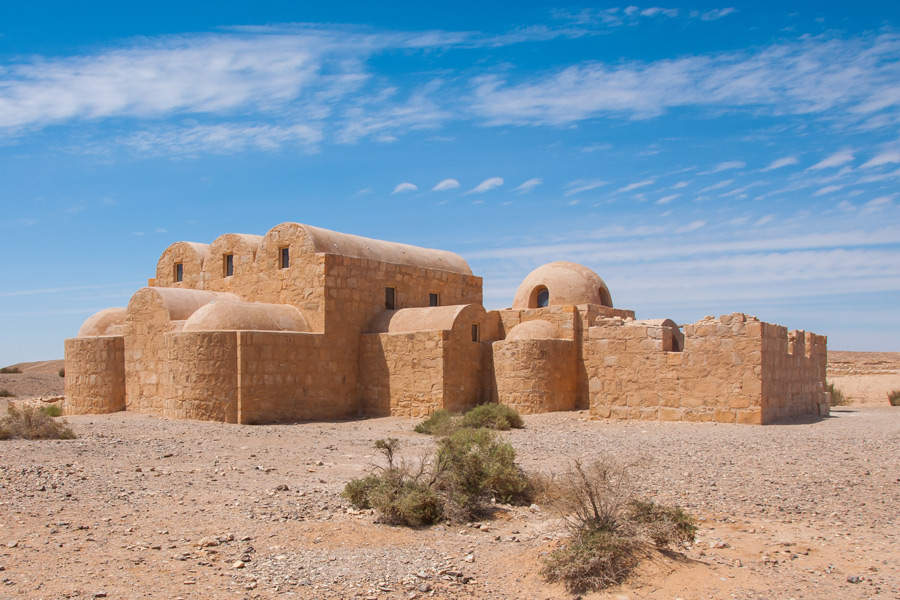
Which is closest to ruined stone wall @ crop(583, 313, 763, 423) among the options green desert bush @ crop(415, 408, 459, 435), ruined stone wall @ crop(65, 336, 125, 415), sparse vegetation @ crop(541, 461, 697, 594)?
green desert bush @ crop(415, 408, 459, 435)

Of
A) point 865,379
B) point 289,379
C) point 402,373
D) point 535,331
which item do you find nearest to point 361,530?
point 289,379

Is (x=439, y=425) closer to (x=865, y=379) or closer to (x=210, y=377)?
(x=210, y=377)

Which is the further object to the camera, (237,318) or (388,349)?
(388,349)

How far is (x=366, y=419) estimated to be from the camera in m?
17.2

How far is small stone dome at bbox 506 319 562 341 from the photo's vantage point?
17156mm

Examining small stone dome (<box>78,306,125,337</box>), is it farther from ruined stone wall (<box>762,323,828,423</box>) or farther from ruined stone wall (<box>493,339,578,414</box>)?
ruined stone wall (<box>762,323,828,423</box>)

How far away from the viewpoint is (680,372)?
14672 millimetres

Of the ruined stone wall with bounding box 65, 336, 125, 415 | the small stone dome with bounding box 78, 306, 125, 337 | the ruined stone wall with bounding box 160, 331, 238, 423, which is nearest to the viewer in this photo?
the ruined stone wall with bounding box 160, 331, 238, 423

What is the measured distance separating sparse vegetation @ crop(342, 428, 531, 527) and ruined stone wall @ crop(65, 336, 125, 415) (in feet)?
42.4

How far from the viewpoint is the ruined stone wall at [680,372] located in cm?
1391

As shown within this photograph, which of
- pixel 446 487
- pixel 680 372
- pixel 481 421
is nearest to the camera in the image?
pixel 446 487

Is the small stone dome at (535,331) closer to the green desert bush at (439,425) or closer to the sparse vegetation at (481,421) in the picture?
the sparse vegetation at (481,421)

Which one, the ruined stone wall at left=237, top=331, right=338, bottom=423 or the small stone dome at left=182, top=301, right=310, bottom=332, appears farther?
the small stone dome at left=182, top=301, right=310, bottom=332

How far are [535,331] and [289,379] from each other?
18.8ft
